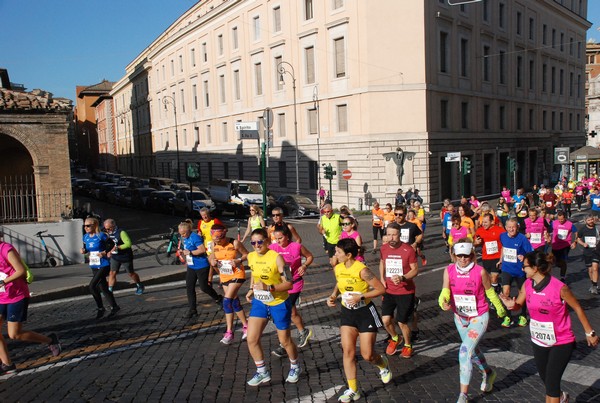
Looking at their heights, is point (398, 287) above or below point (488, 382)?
above

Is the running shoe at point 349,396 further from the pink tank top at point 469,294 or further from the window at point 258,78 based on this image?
the window at point 258,78

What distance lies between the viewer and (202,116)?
180 feet

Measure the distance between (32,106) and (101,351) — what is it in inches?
529

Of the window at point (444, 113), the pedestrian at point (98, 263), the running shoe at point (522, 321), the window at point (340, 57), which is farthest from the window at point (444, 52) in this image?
the pedestrian at point (98, 263)

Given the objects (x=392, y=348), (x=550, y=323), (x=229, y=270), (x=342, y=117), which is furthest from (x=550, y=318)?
(x=342, y=117)

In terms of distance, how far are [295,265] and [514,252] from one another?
137 inches

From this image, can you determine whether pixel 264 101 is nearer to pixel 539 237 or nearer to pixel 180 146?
pixel 180 146

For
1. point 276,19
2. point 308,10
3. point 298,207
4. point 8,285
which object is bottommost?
point 298,207

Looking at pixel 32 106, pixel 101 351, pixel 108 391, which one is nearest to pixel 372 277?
pixel 108 391

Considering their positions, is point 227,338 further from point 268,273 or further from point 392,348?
point 392,348

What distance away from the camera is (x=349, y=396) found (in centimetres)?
579

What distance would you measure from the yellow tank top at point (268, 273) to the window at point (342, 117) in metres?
30.0

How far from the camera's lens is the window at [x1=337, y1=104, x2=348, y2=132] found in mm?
36031

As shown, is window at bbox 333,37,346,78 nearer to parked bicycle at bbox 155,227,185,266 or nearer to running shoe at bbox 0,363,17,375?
parked bicycle at bbox 155,227,185,266
